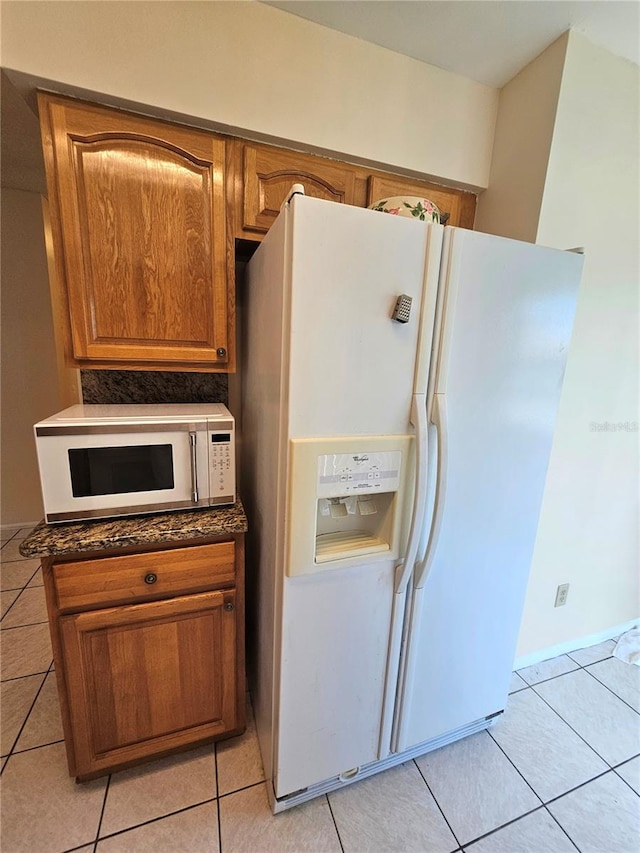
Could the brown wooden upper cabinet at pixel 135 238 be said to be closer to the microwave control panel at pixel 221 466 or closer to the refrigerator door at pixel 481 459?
the microwave control panel at pixel 221 466

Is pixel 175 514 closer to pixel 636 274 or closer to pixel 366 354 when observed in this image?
pixel 366 354

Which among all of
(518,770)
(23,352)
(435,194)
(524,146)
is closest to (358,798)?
(518,770)

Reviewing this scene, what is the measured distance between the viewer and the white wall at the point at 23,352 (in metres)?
2.42

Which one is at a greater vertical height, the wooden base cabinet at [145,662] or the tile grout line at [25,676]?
the wooden base cabinet at [145,662]

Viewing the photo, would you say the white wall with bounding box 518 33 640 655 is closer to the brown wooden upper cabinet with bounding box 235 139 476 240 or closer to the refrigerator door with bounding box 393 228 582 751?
the refrigerator door with bounding box 393 228 582 751

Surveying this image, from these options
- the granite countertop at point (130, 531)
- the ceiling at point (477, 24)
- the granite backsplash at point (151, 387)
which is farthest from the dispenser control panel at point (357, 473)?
the ceiling at point (477, 24)

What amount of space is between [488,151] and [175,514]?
1966 mm

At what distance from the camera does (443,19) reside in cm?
125

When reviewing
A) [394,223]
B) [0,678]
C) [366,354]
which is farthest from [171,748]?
[394,223]

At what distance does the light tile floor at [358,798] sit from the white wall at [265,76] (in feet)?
7.51

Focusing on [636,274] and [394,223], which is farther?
[636,274]

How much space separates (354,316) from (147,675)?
1.31 m

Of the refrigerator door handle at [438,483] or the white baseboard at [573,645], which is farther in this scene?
the white baseboard at [573,645]

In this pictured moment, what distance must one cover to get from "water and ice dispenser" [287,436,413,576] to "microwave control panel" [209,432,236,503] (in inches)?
14.4
